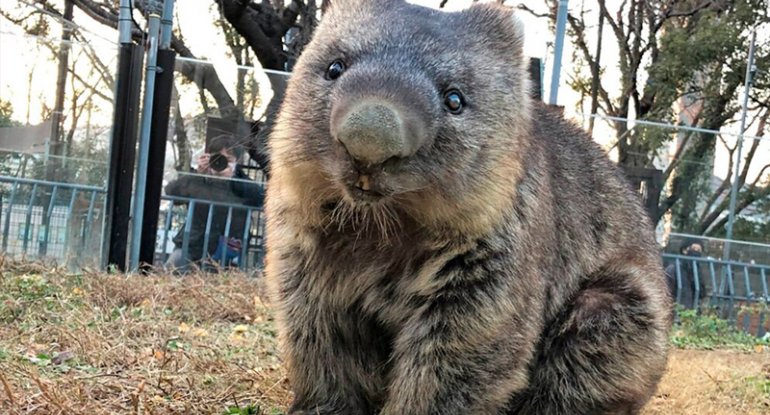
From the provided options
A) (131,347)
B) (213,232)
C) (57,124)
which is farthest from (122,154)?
(131,347)

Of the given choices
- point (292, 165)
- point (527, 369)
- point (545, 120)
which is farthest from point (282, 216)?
point (545, 120)

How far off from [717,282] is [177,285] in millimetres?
6189

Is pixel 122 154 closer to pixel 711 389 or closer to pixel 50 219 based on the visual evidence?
pixel 50 219

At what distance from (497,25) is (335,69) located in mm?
668

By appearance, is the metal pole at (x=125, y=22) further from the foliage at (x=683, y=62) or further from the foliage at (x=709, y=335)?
the foliage at (x=683, y=62)

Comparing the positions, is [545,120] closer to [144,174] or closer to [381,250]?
→ [381,250]

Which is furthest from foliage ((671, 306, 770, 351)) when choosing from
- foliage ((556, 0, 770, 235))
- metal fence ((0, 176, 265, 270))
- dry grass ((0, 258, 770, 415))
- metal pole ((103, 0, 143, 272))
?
foliage ((556, 0, 770, 235))

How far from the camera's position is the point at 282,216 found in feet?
8.95

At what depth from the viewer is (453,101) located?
2385 mm

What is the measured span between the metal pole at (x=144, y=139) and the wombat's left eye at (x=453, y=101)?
525 centimetres

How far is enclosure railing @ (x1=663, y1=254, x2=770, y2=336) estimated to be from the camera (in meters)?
9.09

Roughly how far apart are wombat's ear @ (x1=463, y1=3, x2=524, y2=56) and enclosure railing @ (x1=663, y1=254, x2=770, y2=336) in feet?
22.5

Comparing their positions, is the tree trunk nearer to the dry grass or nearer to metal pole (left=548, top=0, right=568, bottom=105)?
the dry grass

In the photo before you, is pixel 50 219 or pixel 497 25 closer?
pixel 497 25
